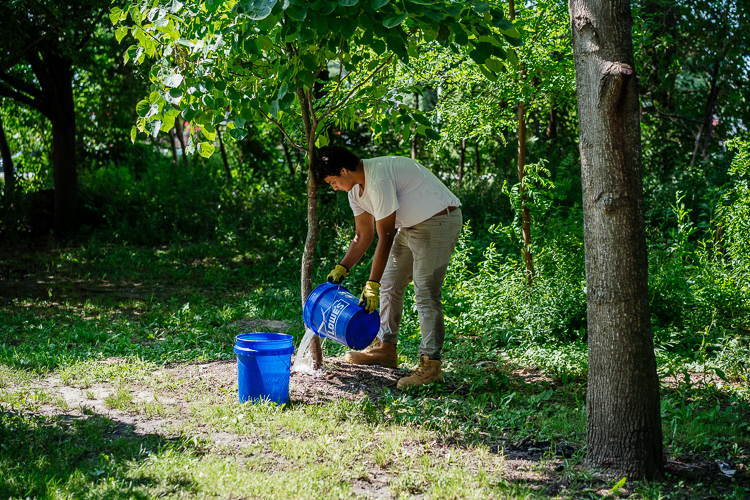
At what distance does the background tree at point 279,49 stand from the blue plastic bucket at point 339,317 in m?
0.36

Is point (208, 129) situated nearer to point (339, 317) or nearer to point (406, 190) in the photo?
point (406, 190)

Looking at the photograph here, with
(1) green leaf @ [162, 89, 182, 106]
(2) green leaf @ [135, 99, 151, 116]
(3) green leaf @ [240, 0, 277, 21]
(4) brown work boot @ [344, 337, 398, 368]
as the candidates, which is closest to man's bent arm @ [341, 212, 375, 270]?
(4) brown work boot @ [344, 337, 398, 368]

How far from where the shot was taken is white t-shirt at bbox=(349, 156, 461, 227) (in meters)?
4.15

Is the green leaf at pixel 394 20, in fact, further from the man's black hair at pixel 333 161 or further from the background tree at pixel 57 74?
the background tree at pixel 57 74

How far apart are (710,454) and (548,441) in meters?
0.80

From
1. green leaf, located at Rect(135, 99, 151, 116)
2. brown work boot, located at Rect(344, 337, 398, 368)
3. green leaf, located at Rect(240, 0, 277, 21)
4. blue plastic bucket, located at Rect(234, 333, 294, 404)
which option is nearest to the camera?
green leaf, located at Rect(240, 0, 277, 21)

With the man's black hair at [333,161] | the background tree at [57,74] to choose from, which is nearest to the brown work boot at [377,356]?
the man's black hair at [333,161]

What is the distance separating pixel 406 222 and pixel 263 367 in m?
1.41

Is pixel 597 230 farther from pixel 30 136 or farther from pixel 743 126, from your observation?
pixel 30 136

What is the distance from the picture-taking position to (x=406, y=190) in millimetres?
4266

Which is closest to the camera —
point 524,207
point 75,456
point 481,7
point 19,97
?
point 481,7

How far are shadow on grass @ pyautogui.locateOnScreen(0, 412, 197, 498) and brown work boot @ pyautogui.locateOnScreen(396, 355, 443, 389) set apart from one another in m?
1.57

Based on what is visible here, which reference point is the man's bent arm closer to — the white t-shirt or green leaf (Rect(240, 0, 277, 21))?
the white t-shirt

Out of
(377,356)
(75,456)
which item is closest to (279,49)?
(377,356)
